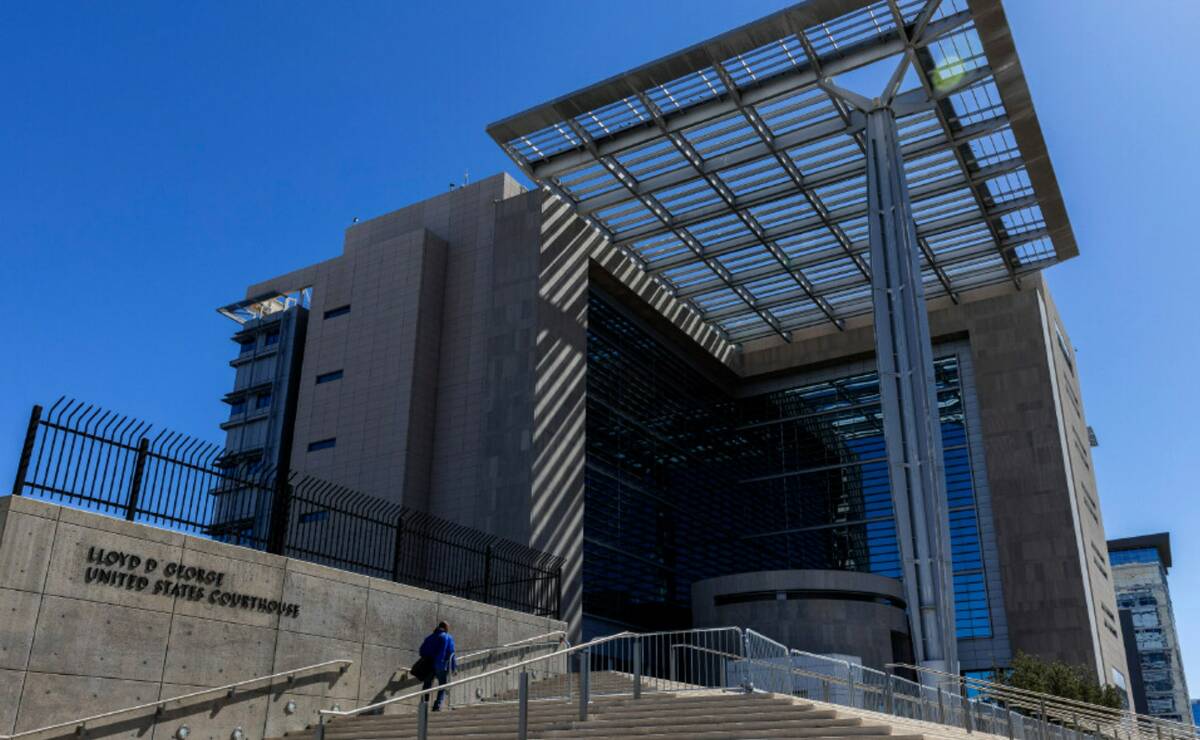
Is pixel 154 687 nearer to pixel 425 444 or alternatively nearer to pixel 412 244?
pixel 425 444

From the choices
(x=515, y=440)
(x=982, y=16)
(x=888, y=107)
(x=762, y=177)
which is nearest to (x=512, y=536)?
(x=515, y=440)

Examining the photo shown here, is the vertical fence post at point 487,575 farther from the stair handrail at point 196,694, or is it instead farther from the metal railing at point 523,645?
the stair handrail at point 196,694

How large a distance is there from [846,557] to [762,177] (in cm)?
1829

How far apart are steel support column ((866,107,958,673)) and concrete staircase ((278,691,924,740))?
687 inches

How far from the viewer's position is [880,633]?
115ft

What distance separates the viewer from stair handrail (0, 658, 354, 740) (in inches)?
487

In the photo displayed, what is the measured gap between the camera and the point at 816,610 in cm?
3431

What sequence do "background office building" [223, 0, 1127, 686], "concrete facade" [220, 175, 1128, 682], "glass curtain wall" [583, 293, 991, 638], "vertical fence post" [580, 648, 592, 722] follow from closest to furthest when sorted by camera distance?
"vertical fence post" [580, 648, 592, 722], "background office building" [223, 0, 1127, 686], "concrete facade" [220, 175, 1128, 682], "glass curtain wall" [583, 293, 991, 638]

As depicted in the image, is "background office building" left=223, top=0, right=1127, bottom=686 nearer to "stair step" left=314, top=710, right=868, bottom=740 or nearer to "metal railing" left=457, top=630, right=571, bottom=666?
"metal railing" left=457, top=630, right=571, bottom=666

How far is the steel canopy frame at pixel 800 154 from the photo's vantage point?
30.4m

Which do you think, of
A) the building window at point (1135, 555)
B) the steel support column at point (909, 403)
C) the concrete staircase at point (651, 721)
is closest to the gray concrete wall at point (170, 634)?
the concrete staircase at point (651, 721)

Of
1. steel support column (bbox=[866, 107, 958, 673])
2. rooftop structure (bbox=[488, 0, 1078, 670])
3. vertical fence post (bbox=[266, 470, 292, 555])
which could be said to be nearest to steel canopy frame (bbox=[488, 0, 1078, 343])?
rooftop structure (bbox=[488, 0, 1078, 670])

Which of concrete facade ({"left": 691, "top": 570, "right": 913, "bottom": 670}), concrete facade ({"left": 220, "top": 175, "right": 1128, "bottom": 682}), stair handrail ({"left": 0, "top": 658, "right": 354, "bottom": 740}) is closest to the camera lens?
Result: stair handrail ({"left": 0, "top": 658, "right": 354, "bottom": 740})

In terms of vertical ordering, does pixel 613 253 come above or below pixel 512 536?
above
